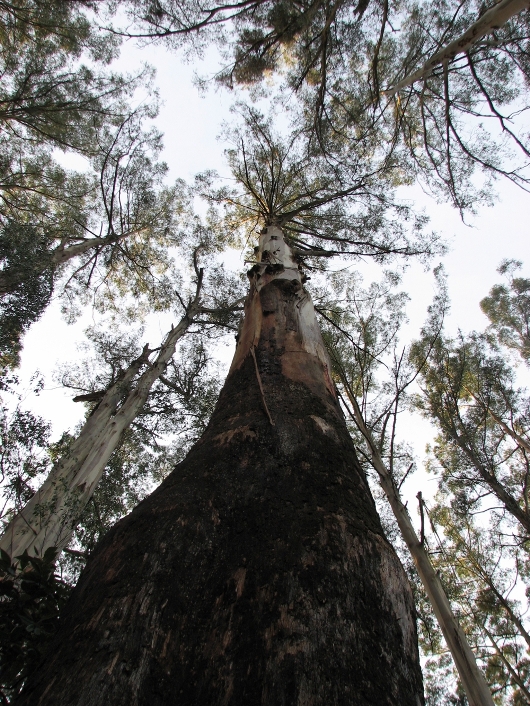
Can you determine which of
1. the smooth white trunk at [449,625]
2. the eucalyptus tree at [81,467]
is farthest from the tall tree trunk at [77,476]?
the smooth white trunk at [449,625]

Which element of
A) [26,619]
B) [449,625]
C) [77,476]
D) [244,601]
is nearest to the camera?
[244,601]

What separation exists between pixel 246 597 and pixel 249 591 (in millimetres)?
14

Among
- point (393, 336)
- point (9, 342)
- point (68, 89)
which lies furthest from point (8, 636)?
point (68, 89)

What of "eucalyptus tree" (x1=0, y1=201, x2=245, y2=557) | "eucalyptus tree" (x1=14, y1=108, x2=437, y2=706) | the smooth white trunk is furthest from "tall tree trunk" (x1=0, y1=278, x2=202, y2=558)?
the smooth white trunk

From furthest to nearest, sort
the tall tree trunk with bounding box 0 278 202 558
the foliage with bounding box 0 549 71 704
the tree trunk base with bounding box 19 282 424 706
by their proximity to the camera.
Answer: the tall tree trunk with bounding box 0 278 202 558
the foliage with bounding box 0 549 71 704
the tree trunk base with bounding box 19 282 424 706

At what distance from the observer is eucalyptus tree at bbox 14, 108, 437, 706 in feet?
2.32

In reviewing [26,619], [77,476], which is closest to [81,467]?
[77,476]

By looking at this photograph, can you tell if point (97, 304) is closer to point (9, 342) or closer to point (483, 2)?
point (9, 342)

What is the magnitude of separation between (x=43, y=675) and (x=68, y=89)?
982cm

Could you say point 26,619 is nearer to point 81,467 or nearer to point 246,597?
point 246,597

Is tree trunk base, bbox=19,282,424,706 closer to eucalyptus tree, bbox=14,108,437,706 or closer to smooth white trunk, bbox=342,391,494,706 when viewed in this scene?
eucalyptus tree, bbox=14,108,437,706

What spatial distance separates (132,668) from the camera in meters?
0.71

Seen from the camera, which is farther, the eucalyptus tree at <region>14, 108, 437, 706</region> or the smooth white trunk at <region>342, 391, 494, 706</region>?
the smooth white trunk at <region>342, 391, 494, 706</region>

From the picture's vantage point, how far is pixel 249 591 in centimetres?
88
